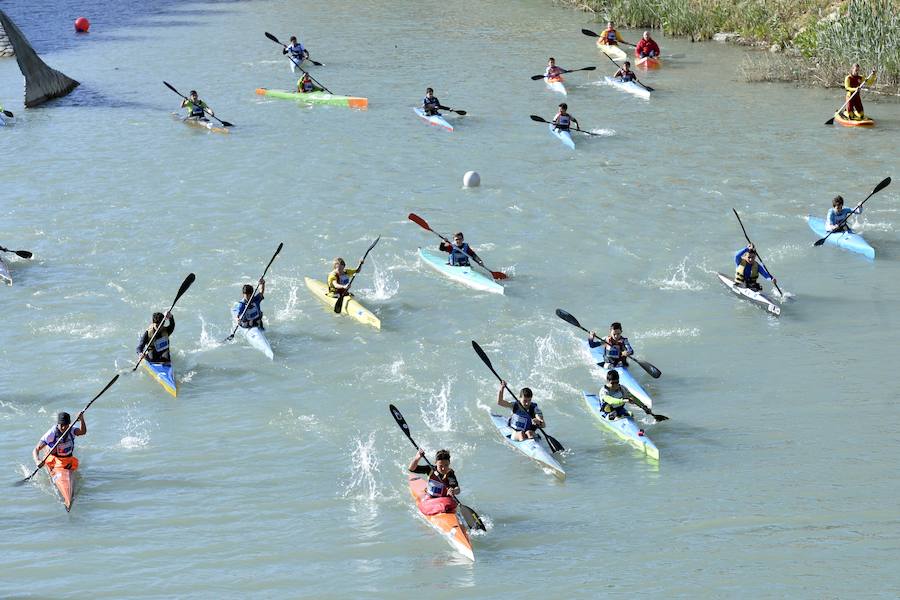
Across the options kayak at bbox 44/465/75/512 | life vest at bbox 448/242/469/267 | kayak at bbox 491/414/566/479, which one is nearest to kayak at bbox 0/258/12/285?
kayak at bbox 44/465/75/512

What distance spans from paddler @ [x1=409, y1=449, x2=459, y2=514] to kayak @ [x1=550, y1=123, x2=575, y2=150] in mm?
15034

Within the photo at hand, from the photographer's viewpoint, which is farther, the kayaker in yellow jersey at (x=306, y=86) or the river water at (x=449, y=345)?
the kayaker in yellow jersey at (x=306, y=86)

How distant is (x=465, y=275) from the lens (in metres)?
19.6

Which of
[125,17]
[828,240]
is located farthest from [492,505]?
[125,17]

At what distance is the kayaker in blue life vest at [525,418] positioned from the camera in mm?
14250

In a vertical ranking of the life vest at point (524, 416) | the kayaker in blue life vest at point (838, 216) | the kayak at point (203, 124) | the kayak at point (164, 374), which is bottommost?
the kayak at point (203, 124)

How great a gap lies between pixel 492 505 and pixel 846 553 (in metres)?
3.93

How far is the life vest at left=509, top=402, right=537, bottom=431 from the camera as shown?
46.8 ft

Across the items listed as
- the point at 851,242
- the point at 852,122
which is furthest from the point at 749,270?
the point at 852,122

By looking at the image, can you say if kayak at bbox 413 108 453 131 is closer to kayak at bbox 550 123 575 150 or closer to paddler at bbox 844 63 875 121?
kayak at bbox 550 123 575 150

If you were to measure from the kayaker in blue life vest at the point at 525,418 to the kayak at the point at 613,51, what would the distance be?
2303 centimetres

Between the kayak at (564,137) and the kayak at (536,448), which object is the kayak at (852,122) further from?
the kayak at (536,448)

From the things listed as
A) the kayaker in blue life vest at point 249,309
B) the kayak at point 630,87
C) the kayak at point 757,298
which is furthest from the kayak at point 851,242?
the kayak at point 630,87

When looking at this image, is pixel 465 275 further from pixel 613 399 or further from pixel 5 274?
pixel 5 274
